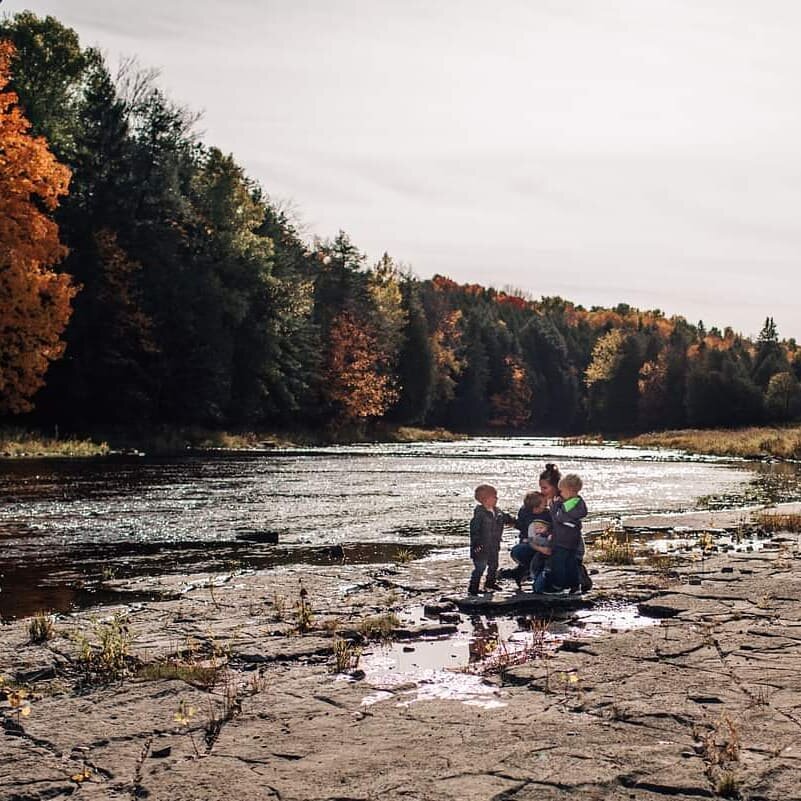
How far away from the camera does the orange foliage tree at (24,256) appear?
1387 inches

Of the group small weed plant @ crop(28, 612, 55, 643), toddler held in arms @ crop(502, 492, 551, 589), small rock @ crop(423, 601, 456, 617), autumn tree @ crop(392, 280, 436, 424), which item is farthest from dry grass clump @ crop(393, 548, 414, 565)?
autumn tree @ crop(392, 280, 436, 424)

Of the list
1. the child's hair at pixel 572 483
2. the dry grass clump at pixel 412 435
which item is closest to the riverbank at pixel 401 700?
the child's hair at pixel 572 483

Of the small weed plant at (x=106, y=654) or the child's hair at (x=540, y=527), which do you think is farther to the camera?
the child's hair at (x=540, y=527)

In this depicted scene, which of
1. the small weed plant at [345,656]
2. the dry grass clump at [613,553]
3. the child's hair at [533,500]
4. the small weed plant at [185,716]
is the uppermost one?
the child's hair at [533,500]

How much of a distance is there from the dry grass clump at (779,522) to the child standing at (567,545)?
8.54 metres

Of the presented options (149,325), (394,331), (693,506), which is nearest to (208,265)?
(149,325)

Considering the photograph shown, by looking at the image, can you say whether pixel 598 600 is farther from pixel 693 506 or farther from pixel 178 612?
pixel 693 506

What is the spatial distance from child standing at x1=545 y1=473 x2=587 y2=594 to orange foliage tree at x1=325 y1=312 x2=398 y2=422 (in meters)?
63.4

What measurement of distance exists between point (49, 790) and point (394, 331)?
275 feet

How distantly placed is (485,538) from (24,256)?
3086cm

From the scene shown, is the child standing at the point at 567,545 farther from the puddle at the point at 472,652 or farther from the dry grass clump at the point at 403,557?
the dry grass clump at the point at 403,557

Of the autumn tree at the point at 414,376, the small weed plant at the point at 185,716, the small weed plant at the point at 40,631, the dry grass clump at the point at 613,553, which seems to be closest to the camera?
the small weed plant at the point at 185,716

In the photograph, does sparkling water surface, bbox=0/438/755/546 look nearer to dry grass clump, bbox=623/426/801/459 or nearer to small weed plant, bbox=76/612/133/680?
small weed plant, bbox=76/612/133/680

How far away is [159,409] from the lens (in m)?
54.5
